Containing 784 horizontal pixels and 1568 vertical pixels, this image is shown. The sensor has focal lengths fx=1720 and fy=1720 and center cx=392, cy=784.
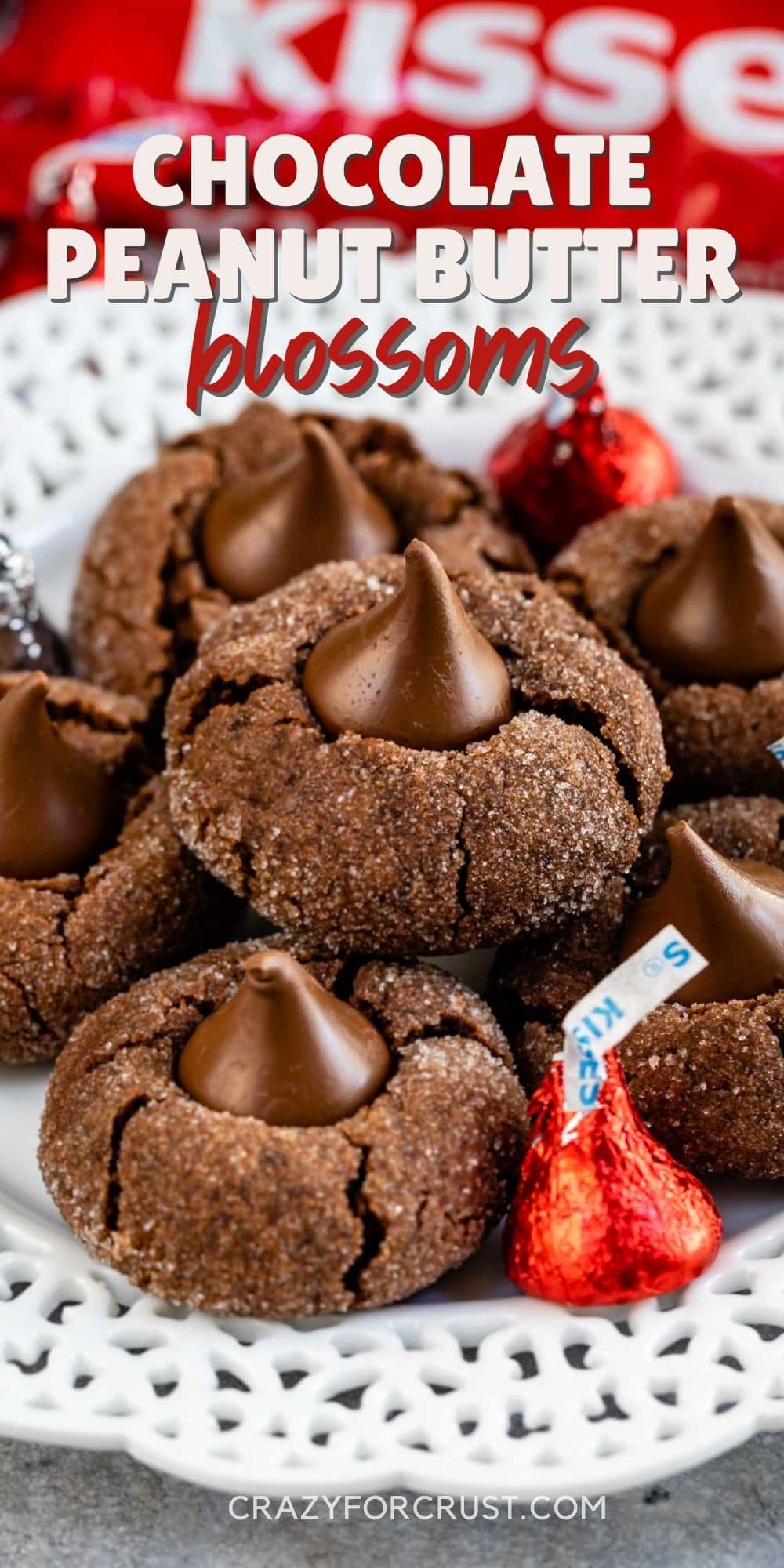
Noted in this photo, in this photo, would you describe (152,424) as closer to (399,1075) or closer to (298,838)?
(298,838)

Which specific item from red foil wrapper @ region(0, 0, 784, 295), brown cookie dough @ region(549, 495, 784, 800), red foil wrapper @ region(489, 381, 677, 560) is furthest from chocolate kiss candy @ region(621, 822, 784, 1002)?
red foil wrapper @ region(0, 0, 784, 295)

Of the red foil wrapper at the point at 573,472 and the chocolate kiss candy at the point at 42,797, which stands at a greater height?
the red foil wrapper at the point at 573,472

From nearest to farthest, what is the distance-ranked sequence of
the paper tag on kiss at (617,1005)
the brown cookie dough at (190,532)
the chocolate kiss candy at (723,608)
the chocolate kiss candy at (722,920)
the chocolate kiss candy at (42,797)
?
the paper tag on kiss at (617,1005) → the chocolate kiss candy at (722,920) → the chocolate kiss candy at (42,797) → the chocolate kiss candy at (723,608) → the brown cookie dough at (190,532)

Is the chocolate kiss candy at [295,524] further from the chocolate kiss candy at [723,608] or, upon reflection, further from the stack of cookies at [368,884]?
the chocolate kiss candy at [723,608]

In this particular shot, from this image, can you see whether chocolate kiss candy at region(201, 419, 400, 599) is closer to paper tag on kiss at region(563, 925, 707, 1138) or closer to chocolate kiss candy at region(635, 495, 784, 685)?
chocolate kiss candy at region(635, 495, 784, 685)

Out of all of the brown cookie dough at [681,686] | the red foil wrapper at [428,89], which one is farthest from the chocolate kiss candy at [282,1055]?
the red foil wrapper at [428,89]

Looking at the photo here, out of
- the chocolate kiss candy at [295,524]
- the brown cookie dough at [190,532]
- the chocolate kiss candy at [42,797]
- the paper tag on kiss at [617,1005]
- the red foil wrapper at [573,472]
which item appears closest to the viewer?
the paper tag on kiss at [617,1005]

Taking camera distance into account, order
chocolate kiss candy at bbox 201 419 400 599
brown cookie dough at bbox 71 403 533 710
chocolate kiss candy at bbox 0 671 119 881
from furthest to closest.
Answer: brown cookie dough at bbox 71 403 533 710 < chocolate kiss candy at bbox 201 419 400 599 < chocolate kiss candy at bbox 0 671 119 881
